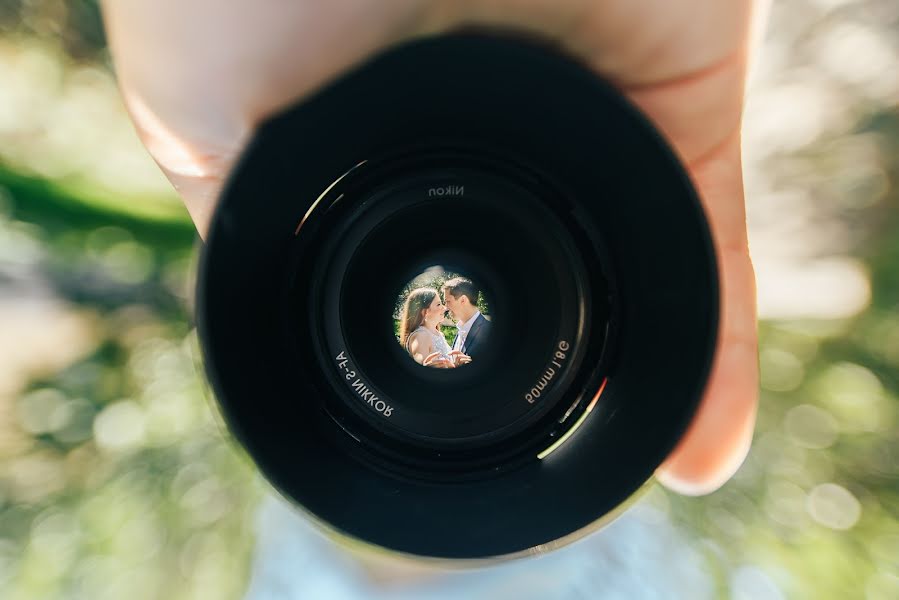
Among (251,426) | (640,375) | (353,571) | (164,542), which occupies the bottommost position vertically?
(164,542)

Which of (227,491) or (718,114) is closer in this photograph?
(718,114)

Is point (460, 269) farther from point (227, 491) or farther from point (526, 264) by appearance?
point (227, 491)

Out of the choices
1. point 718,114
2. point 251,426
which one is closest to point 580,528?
point 251,426

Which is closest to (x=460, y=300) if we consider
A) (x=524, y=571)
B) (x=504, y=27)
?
(x=504, y=27)

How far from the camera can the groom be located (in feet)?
2.36

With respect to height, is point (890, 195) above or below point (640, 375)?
above

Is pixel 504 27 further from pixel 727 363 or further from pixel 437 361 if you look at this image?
pixel 727 363

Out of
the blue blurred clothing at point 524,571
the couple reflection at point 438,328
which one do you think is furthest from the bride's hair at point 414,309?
the blue blurred clothing at point 524,571

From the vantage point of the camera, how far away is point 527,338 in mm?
734

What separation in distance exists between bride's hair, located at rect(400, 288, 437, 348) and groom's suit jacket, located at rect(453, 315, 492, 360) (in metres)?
0.05

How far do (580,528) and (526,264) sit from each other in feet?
0.99

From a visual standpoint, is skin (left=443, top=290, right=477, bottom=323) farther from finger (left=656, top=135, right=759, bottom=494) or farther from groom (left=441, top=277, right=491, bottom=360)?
finger (left=656, top=135, right=759, bottom=494)

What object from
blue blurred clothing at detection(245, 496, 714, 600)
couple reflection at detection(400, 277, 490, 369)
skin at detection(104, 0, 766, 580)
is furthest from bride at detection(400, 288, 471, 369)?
blue blurred clothing at detection(245, 496, 714, 600)

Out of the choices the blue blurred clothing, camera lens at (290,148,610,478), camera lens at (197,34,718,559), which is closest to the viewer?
camera lens at (197,34,718,559)
